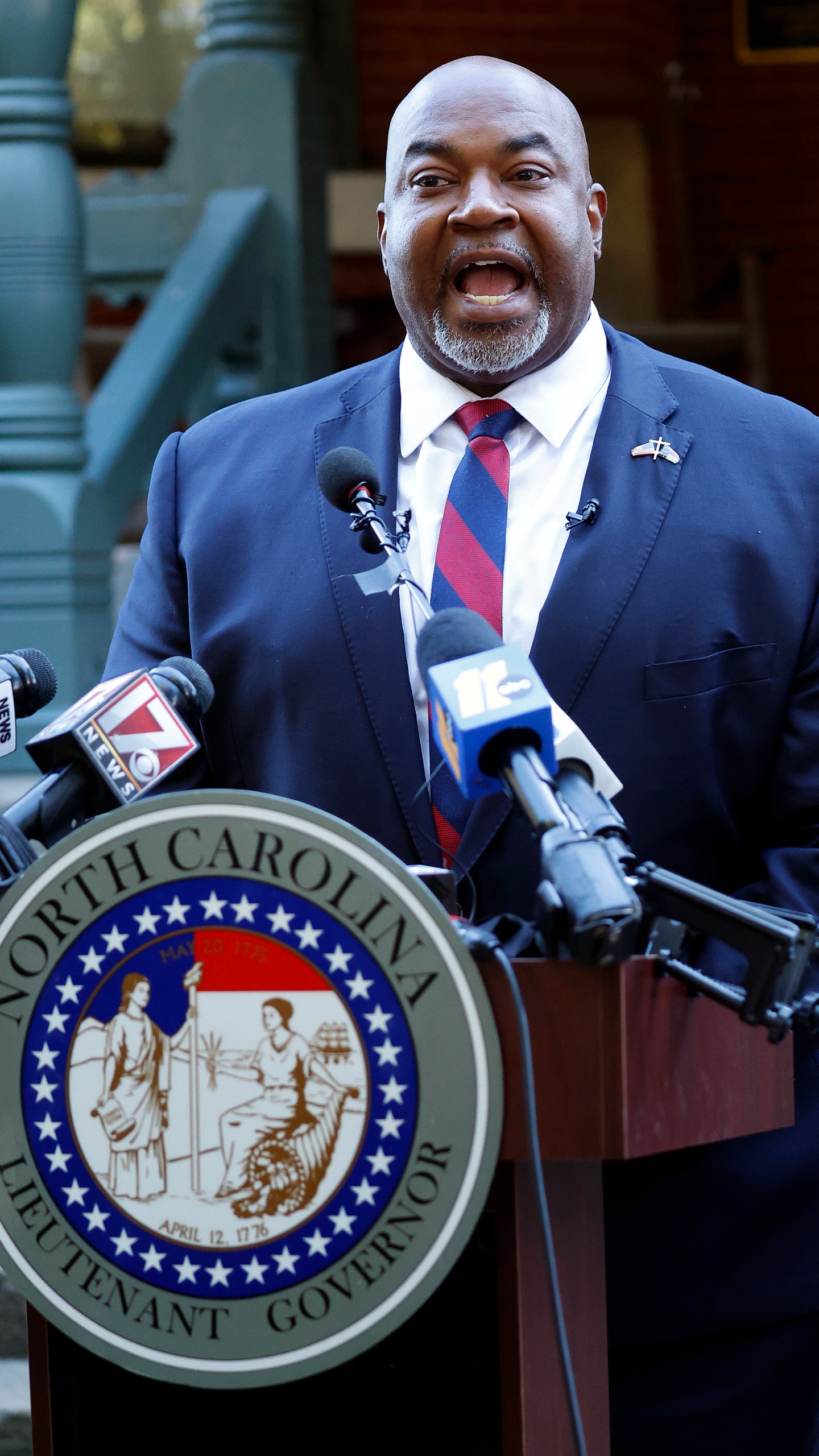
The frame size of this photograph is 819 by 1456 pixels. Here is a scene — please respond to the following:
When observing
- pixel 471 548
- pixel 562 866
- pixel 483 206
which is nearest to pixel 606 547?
pixel 471 548

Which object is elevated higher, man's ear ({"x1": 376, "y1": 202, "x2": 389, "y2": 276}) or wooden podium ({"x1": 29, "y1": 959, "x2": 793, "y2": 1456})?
man's ear ({"x1": 376, "y1": 202, "x2": 389, "y2": 276})

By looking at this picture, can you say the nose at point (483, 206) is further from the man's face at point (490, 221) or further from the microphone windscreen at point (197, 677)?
the microphone windscreen at point (197, 677)

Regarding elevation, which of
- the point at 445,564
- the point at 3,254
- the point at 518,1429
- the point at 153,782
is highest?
the point at 3,254

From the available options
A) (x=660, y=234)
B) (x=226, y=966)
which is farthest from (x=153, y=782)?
(x=660, y=234)

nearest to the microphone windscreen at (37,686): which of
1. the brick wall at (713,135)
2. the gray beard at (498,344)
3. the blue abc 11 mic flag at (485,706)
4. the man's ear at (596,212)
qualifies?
the blue abc 11 mic flag at (485,706)

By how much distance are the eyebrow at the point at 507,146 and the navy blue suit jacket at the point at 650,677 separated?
0.22 m

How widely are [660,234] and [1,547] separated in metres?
3.27

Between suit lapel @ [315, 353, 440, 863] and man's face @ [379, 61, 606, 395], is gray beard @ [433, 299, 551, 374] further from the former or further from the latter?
suit lapel @ [315, 353, 440, 863]

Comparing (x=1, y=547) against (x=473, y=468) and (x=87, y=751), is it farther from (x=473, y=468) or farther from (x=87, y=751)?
(x=87, y=751)

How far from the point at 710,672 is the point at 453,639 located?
1.77ft

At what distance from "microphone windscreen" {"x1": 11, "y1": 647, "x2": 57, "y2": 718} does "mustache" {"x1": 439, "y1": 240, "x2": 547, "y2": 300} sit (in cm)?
61

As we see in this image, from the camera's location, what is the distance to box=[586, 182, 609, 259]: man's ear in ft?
6.03

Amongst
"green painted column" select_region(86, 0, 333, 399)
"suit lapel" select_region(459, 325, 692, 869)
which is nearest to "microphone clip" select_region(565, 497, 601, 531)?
"suit lapel" select_region(459, 325, 692, 869)

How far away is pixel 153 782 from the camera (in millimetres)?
1204
